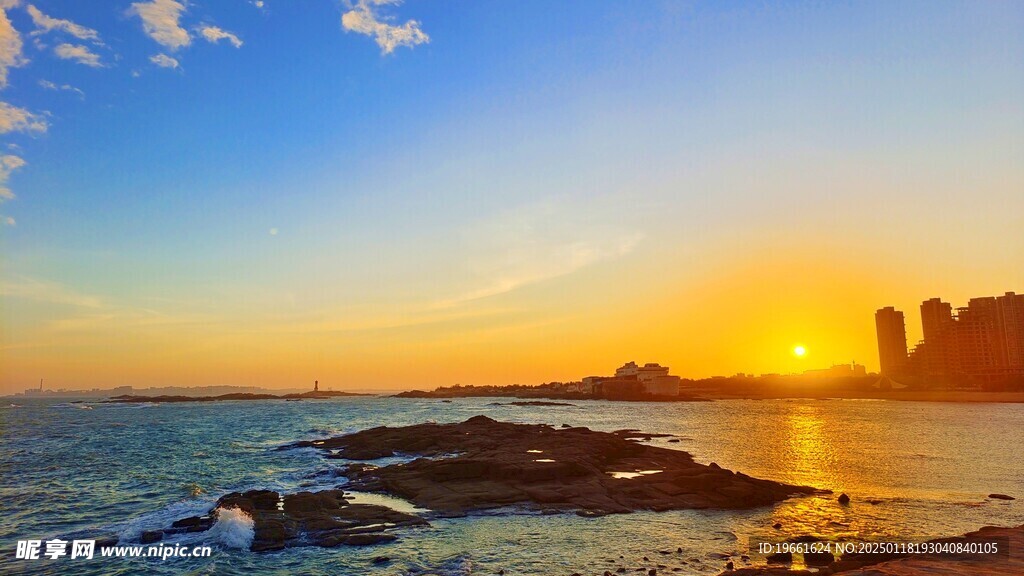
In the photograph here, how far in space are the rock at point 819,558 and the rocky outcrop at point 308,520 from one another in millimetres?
18057

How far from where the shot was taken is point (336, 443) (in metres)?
68.4

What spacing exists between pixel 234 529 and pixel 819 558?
26308 mm

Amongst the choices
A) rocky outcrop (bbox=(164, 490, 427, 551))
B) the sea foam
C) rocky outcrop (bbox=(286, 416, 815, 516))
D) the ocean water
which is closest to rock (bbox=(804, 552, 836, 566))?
the ocean water

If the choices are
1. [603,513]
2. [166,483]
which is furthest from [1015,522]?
[166,483]

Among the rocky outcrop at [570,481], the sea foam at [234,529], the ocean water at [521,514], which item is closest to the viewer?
the ocean water at [521,514]

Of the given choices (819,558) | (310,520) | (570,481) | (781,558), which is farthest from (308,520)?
(819,558)

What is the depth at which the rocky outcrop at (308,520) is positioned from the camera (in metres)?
26.2

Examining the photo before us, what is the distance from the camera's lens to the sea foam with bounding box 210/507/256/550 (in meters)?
26.0

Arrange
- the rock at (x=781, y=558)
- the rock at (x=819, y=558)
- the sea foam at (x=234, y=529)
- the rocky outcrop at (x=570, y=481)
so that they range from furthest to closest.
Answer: the rocky outcrop at (x=570, y=481), the sea foam at (x=234, y=529), the rock at (x=781, y=558), the rock at (x=819, y=558)

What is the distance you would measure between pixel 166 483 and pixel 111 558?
2099 cm

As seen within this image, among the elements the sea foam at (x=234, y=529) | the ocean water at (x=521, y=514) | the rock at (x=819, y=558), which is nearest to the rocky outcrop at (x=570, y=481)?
the ocean water at (x=521, y=514)

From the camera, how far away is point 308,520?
29.0m

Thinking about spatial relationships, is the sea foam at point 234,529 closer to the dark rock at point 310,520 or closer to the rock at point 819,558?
the dark rock at point 310,520

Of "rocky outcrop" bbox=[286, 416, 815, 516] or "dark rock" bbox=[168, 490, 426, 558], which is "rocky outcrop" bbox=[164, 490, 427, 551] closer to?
"dark rock" bbox=[168, 490, 426, 558]
